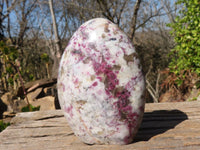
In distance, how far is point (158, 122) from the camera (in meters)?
2.17

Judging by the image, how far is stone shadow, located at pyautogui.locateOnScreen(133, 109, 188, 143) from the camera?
185 centimetres

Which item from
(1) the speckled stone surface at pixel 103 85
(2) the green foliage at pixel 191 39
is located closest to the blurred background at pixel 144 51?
(2) the green foliage at pixel 191 39

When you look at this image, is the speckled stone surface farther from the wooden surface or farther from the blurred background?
the blurred background

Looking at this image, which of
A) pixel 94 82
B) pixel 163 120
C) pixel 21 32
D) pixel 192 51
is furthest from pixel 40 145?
pixel 21 32

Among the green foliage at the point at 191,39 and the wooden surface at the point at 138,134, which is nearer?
the wooden surface at the point at 138,134

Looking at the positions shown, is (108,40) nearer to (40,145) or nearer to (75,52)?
(75,52)

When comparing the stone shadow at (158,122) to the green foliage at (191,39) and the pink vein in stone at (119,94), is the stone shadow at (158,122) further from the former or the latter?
the green foliage at (191,39)

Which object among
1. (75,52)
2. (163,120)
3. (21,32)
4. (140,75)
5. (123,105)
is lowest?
(163,120)

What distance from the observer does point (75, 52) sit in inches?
63.5

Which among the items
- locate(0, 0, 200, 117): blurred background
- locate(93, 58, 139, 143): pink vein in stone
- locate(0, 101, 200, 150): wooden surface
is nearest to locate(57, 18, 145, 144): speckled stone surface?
locate(93, 58, 139, 143): pink vein in stone

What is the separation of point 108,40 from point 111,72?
252mm

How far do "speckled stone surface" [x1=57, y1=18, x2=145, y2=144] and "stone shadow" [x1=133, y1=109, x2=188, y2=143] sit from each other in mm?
256

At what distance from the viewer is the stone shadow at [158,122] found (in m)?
1.85

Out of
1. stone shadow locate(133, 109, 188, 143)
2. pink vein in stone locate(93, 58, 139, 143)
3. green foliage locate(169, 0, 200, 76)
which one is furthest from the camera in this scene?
green foliage locate(169, 0, 200, 76)
